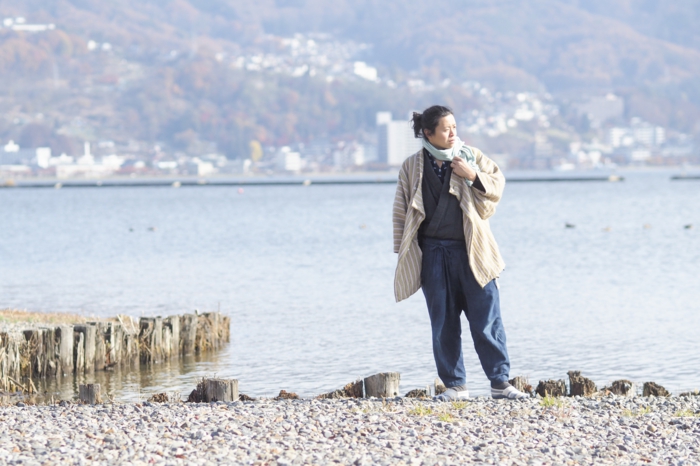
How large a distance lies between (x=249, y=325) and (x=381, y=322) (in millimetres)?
2299

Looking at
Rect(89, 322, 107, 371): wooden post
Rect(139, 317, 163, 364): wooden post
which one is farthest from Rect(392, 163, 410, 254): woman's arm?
Rect(139, 317, 163, 364): wooden post

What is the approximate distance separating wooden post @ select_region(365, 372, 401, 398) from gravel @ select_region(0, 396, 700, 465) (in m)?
0.41

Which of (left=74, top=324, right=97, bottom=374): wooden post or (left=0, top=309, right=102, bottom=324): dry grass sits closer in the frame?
(left=74, top=324, right=97, bottom=374): wooden post

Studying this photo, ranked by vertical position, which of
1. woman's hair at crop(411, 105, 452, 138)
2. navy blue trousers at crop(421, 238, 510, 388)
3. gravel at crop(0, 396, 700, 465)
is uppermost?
woman's hair at crop(411, 105, 452, 138)

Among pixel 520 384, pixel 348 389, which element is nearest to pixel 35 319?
pixel 348 389

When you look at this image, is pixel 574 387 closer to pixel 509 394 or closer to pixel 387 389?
pixel 509 394

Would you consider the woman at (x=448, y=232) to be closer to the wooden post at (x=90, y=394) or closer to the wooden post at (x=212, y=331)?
the wooden post at (x=90, y=394)

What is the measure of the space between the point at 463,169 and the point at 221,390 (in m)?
2.81

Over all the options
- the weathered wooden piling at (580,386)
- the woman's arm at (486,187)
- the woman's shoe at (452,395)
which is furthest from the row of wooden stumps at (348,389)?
the woman's arm at (486,187)

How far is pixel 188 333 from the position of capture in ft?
44.9

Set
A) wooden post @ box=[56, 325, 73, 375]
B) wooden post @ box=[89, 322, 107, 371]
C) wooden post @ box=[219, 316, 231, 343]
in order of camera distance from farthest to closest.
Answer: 1. wooden post @ box=[219, 316, 231, 343]
2. wooden post @ box=[89, 322, 107, 371]
3. wooden post @ box=[56, 325, 73, 375]

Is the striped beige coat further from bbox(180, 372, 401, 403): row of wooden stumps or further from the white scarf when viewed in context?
bbox(180, 372, 401, 403): row of wooden stumps

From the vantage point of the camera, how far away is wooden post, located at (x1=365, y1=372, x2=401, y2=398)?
8.37 meters

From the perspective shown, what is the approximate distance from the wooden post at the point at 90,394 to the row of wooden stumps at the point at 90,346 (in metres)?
2.49
